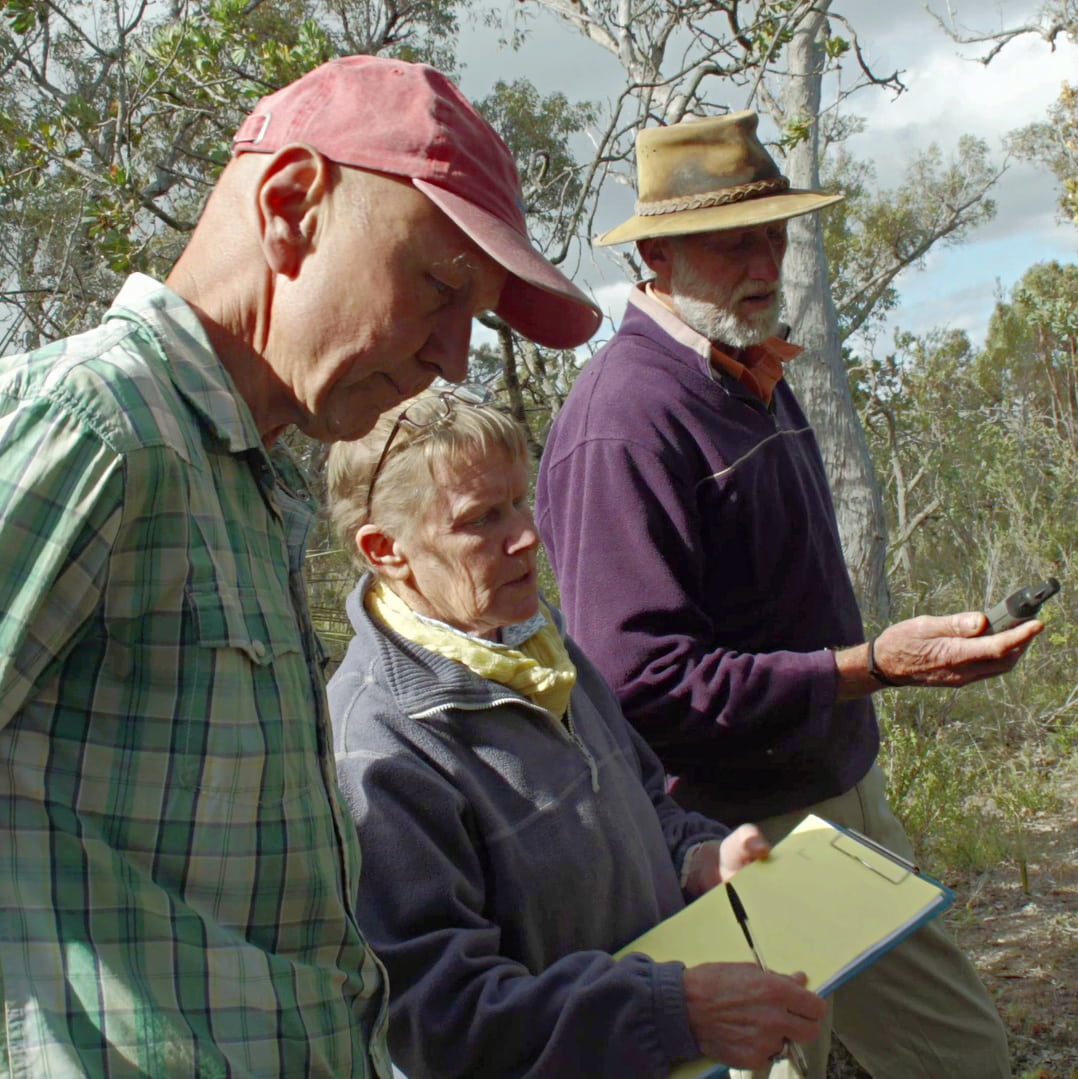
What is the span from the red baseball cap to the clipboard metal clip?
3.86ft

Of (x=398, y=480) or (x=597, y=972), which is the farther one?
(x=398, y=480)

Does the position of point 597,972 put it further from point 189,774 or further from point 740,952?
point 189,774

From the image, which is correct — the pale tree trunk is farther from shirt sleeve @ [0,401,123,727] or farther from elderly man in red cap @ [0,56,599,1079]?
shirt sleeve @ [0,401,123,727]

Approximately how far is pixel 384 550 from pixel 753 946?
88cm

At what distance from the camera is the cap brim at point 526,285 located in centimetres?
131

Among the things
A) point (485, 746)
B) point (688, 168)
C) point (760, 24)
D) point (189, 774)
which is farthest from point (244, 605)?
point (760, 24)

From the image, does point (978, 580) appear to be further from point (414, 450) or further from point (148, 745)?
point (148, 745)

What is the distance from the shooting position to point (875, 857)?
2.12 metres

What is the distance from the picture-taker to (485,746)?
195cm

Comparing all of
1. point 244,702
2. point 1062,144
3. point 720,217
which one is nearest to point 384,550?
point 244,702

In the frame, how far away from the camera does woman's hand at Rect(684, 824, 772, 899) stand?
86.7 inches

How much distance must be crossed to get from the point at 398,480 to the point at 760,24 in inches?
155

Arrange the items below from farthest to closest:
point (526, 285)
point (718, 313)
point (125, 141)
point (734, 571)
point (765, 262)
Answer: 1. point (125, 141)
2. point (765, 262)
3. point (718, 313)
4. point (734, 571)
5. point (526, 285)

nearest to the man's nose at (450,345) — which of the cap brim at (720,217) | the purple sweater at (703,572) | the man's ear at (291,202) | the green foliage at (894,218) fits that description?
the man's ear at (291,202)
